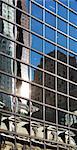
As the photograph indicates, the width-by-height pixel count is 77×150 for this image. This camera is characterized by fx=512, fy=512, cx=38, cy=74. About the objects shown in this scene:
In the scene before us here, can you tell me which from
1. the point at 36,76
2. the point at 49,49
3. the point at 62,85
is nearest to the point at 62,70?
the point at 62,85

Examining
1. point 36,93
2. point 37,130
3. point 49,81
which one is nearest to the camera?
point 37,130

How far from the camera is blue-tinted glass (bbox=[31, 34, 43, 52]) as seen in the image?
3167 centimetres

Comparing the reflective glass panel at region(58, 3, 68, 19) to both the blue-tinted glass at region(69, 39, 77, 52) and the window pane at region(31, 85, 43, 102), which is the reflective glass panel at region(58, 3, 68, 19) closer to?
the blue-tinted glass at region(69, 39, 77, 52)

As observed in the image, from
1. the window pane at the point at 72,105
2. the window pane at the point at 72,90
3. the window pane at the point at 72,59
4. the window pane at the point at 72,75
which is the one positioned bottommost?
the window pane at the point at 72,105

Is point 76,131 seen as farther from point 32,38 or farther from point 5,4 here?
point 5,4

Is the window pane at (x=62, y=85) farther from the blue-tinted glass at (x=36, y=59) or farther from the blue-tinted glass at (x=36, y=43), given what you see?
the blue-tinted glass at (x=36, y=43)

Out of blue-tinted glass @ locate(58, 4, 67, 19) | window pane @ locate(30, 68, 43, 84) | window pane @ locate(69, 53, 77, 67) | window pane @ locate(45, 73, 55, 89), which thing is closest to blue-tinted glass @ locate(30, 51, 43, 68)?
window pane @ locate(30, 68, 43, 84)

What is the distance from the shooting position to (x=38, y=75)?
31.4m

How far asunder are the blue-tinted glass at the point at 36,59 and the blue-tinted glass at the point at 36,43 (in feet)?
1.42

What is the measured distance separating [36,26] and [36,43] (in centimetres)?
112

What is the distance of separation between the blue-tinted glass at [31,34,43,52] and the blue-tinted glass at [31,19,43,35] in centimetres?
44

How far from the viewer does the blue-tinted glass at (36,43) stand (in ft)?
104

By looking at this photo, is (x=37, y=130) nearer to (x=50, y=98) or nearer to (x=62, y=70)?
(x=50, y=98)

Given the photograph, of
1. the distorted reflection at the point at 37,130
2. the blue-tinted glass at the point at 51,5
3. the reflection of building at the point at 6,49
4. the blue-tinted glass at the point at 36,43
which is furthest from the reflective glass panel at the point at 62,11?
the distorted reflection at the point at 37,130
